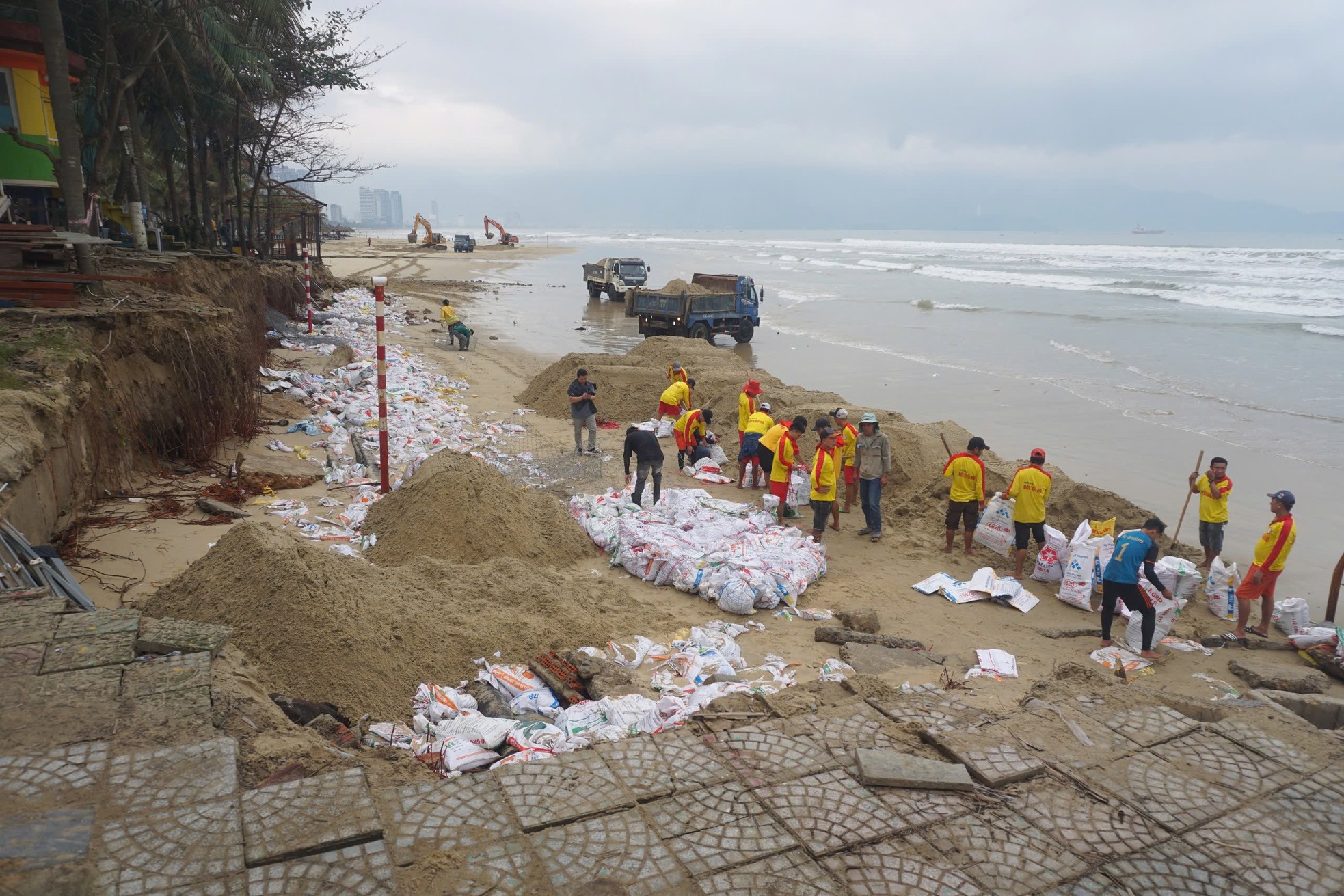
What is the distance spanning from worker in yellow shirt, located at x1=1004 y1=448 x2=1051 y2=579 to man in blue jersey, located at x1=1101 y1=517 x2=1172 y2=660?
1246 mm

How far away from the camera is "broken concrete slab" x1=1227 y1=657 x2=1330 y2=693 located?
583 cm

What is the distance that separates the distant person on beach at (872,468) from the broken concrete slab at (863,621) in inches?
94.3

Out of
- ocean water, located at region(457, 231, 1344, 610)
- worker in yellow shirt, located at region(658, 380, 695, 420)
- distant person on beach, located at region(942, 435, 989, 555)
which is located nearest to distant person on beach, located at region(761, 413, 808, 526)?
distant person on beach, located at region(942, 435, 989, 555)

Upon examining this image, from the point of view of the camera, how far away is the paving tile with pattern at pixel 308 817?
9.48ft

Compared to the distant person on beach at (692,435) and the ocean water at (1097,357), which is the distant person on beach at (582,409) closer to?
the distant person on beach at (692,435)

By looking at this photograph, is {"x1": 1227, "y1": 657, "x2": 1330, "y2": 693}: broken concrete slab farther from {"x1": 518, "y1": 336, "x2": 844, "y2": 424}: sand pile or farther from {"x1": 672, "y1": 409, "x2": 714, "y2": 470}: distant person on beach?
{"x1": 518, "y1": 336, "x2": 844, "y2": 424}: sand pile

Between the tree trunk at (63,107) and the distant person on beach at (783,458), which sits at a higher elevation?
the tree trunk at (63,107)

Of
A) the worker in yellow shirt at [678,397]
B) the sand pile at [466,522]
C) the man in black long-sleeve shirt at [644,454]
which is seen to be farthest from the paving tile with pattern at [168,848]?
the worker in yellow shirt at [678,397]

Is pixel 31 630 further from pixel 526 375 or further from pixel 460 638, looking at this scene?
pixel 526 375

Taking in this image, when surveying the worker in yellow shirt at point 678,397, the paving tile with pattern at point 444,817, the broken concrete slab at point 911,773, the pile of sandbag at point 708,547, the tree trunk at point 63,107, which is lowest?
the pile of sandbag at point 708,547

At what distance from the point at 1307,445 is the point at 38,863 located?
52.7 ft

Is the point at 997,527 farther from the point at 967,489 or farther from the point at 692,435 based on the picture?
the point at 692,435

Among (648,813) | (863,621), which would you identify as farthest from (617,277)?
(648,813)

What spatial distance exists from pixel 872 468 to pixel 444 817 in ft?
21.3
